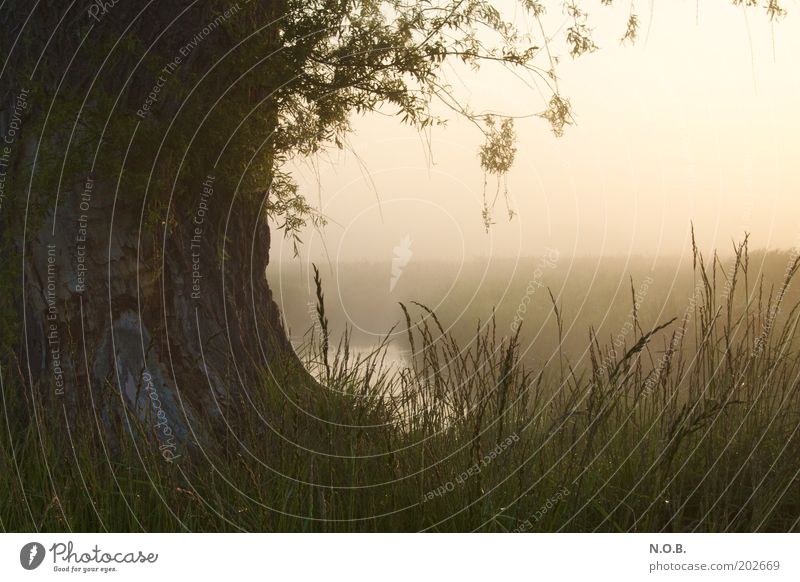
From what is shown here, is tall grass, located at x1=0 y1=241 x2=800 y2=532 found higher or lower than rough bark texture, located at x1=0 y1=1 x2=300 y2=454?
lower

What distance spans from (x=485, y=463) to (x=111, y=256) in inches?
105

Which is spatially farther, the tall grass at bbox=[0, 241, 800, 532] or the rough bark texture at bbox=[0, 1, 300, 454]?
the rough bark texture at bbox=[0, 1, 300, 454]

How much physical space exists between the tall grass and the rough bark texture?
62 centimetres

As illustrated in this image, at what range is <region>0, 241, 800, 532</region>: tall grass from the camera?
3396 mm

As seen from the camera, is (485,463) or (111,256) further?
(111,256)

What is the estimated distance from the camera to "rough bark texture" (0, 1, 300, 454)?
473cm

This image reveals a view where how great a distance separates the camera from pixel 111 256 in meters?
4.84

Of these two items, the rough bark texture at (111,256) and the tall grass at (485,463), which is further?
the rough bark texture at (111,256)

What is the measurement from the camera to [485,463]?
3.43m

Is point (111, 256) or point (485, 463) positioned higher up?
point (111, 256)

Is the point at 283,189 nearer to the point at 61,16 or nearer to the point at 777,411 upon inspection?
the point at 61,16

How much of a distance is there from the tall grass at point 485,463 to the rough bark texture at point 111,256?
0.62 meters

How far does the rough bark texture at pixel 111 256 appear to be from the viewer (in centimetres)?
473
